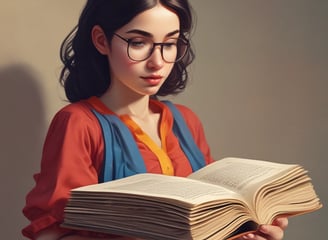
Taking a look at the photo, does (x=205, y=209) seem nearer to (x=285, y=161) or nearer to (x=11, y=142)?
(x=11, y=142)

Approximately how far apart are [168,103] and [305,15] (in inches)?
19.6

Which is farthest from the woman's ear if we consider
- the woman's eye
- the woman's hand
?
the woman's hand

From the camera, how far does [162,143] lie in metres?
1.07

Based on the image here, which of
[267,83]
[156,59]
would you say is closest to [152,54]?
[156,59]

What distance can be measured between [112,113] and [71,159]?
137mm

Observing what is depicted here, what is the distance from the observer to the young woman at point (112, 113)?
0.93 meters

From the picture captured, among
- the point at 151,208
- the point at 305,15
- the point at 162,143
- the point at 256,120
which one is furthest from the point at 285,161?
the point at 151,208

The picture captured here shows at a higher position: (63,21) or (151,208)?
(63,21)

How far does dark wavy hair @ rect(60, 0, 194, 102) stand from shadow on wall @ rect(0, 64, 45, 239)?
0.25 ft

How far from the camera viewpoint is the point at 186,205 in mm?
745

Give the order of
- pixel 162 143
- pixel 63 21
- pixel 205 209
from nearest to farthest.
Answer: pixel 205 209 → pixel 162 143 → pixel 63 21

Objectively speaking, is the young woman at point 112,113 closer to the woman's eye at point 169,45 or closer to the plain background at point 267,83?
the woman's eye at point 169,45

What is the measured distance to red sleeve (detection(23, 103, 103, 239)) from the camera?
91cm

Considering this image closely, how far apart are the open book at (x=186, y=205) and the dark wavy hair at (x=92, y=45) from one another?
251 millimetres
